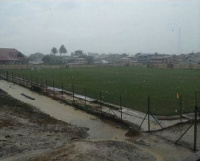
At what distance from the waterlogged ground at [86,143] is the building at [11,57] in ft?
228

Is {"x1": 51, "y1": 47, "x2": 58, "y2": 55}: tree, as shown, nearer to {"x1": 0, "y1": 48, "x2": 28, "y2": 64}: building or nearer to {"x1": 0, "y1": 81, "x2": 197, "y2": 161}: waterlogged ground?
{"x1": 0, "y1": 48, "x2": 28, "y2": 64}: building

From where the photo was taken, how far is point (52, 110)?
18.8m

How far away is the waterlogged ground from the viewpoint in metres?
9.61

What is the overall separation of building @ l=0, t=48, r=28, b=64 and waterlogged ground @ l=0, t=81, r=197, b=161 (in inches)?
2730

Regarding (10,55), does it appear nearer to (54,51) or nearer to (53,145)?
(53,145)

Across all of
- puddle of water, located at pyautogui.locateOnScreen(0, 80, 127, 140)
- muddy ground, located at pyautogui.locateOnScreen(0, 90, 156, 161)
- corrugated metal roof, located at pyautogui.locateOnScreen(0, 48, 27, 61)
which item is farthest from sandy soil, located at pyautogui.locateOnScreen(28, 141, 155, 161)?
corrugated metal roof, located at pyautogui.locateOnScreen(0, 48, 27, 61)

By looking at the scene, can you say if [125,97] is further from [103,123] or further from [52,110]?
[103,123]

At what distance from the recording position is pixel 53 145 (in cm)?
1074

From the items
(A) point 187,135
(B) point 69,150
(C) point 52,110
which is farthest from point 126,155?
(C) point 52,110

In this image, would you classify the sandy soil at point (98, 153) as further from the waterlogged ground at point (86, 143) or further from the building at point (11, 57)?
the building at point (11, 57)

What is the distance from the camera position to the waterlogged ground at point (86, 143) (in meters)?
9.61

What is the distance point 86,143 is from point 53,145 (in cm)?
124

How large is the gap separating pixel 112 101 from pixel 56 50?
156110 mm

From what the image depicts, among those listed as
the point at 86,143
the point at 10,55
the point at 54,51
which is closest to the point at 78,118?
the point at 86,143
